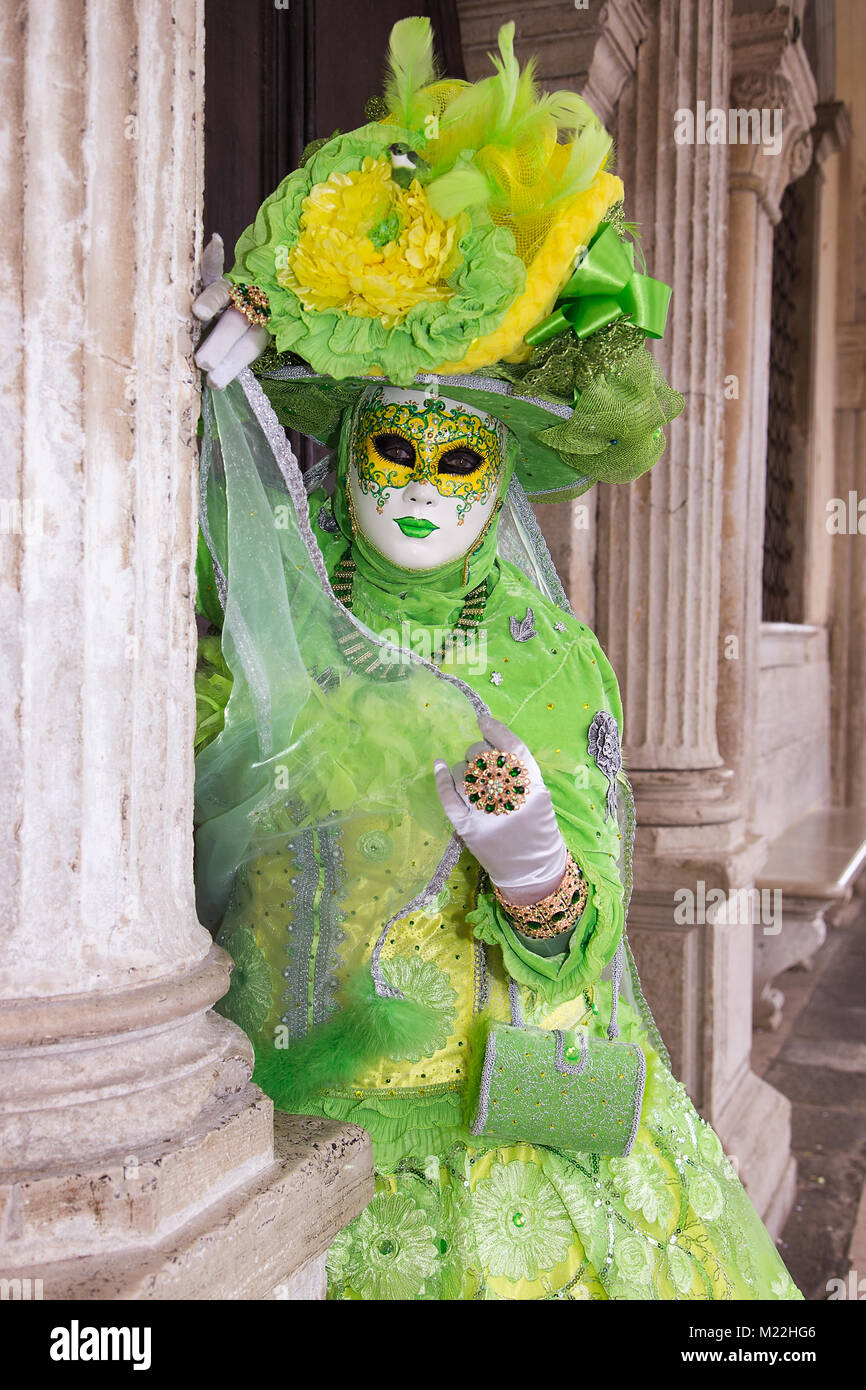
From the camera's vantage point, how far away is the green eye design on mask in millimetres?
1647

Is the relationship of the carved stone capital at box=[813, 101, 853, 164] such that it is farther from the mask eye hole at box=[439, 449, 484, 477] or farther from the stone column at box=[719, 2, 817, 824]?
the mask eye hole at box=[439, 449, 484, 477]

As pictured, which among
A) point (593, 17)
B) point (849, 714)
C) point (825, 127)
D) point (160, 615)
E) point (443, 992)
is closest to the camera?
point (160, 615)

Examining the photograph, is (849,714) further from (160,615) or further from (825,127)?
(160,615)

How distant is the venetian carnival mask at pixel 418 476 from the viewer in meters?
1.64

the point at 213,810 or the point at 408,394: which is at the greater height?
the point at 408,394

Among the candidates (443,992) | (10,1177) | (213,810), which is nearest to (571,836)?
(443,992)

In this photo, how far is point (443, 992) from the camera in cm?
165

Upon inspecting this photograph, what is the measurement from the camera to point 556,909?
4.83 ft

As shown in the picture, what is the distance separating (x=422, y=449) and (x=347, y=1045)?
0.84 metres

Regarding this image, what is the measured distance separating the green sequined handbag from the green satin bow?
961mm

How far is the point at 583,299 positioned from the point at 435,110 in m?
0.31

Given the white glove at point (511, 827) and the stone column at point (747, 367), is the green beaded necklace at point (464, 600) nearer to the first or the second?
the white glove at point (511, 827)

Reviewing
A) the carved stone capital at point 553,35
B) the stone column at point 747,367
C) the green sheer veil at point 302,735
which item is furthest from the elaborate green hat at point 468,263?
the stone column at point 747,367

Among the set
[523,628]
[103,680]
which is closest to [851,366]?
[523,628]
